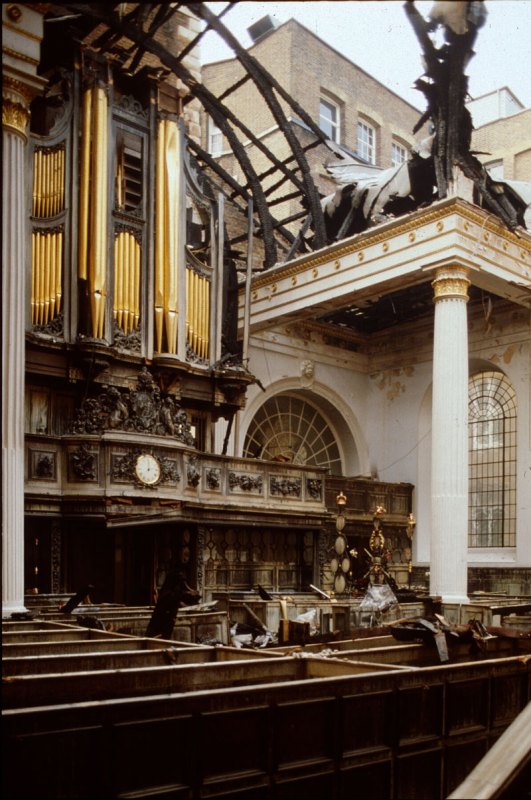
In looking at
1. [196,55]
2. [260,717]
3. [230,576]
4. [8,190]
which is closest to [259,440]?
[230,576]

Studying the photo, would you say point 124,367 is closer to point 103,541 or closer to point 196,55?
point 103,541

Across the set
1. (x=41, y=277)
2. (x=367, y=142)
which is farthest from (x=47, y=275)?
(x=367, y=142)

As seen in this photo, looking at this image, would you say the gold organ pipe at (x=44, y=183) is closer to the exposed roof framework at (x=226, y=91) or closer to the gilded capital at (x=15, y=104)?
the exposed roof framework at (x=226, y=91)

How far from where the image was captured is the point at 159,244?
52.3 feet

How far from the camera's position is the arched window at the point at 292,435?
22.3 meters

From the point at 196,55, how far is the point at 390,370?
927 cm

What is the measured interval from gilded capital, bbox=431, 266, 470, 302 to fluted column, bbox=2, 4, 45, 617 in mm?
9084

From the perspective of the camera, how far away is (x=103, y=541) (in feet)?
47.9

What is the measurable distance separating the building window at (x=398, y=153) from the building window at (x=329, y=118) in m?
3.14

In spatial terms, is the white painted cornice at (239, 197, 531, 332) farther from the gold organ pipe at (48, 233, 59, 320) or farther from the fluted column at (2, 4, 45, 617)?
the fluted column at (2, 4, 45, 617)

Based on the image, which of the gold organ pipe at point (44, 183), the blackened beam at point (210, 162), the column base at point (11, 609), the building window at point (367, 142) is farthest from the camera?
the building window at point (367, 142)

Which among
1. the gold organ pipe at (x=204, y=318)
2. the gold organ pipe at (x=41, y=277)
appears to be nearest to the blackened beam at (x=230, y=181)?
the gold organ pipe at (x=204, y=318)

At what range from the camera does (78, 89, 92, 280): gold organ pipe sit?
14812 millimetres

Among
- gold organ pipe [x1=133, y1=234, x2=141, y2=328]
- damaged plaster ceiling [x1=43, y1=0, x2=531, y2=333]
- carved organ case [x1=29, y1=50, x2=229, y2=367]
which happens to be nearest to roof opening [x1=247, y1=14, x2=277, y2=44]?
damaged plaster ceiling [x1=43, y1=0, x2=531, y2=333]
